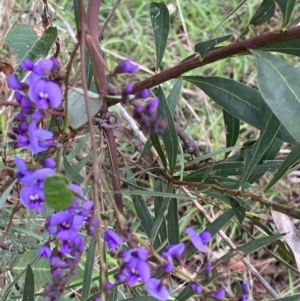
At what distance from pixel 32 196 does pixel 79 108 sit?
0.13m

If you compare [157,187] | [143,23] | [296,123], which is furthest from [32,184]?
[143,23]

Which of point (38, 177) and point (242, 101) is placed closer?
point (38, 177)

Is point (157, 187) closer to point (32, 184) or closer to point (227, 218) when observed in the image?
point (227, 218)

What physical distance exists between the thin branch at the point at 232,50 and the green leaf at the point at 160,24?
9cm

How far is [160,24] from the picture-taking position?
0.90 meters

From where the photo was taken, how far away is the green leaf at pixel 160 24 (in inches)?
35.0

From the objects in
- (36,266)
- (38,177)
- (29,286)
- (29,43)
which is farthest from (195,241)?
(36,266)

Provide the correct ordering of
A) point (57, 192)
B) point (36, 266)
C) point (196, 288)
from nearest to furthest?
point (57, 192)
point (196, 288)
point (36, 266)

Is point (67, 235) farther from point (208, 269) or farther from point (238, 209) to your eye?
point (238, 209)

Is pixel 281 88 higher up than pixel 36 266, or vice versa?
pixel 281 88

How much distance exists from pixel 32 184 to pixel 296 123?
0.33 m

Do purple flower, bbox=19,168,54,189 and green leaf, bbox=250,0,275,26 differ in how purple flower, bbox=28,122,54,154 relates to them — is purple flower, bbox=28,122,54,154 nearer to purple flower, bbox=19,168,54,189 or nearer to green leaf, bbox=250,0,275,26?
purple flower, bbox=19,168,54,189

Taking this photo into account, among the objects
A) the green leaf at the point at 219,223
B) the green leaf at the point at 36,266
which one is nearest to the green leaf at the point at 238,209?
the green leaf at the point at 219,223

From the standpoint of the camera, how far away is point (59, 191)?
1.69 ft
